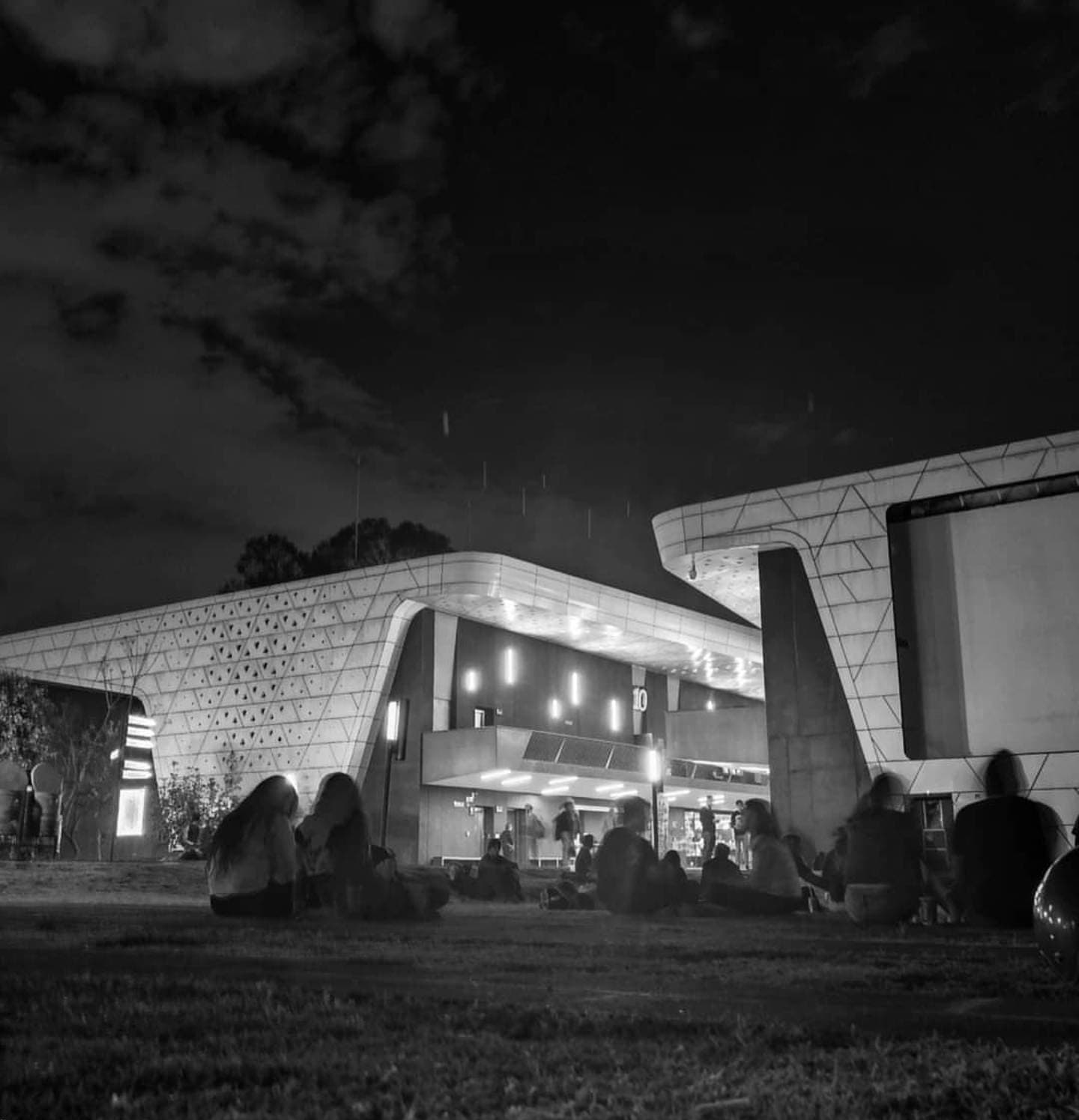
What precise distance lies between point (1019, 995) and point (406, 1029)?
144 inches

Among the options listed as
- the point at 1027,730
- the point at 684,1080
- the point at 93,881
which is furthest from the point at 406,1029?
the point at 1027,730

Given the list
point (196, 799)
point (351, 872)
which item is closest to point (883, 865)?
point (351, 872)

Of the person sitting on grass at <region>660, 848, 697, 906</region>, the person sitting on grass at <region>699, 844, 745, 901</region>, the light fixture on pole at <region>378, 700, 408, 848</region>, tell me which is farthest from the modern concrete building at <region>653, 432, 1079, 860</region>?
the light fixture on pole at <region>378, 700, 408, 848</region>

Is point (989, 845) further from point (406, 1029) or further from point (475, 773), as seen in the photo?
point (475, 773)

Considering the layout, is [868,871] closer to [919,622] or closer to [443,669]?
[919,622]

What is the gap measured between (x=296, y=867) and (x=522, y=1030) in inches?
341

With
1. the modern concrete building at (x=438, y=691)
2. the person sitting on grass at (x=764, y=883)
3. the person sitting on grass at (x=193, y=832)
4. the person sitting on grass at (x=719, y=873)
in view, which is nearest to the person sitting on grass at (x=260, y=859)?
the person sitting on grass at (x=719, y=873)

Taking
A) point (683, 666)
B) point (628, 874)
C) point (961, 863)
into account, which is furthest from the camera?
point (683, 666)

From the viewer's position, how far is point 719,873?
51.4 ft

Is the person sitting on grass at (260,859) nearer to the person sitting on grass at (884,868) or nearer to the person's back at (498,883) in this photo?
the person sitting on grass at (884,868)

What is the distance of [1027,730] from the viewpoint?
24.6 meters

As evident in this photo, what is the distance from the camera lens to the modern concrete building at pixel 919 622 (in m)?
24.8

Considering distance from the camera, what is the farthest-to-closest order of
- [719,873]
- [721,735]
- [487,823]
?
[487,823] < [721,735] < [719,873]

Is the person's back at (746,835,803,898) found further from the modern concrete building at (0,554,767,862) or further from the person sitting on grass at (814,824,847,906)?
the modern concrete building at (0,554,767,862)
